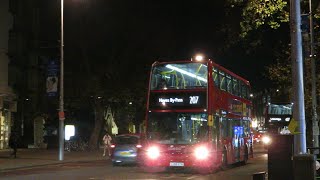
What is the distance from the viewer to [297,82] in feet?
44.8

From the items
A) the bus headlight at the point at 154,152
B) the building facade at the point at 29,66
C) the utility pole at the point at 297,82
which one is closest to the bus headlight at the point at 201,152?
the bus headlight at the point at 154,152

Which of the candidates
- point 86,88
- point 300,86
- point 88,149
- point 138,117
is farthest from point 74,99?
point 300,86

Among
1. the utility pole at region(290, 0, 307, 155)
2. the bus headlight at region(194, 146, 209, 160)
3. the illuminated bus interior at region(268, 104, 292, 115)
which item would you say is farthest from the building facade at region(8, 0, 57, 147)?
the utility pole at region(290, 0, 307, 155)

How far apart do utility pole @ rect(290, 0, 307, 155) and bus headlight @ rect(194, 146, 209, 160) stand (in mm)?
7829

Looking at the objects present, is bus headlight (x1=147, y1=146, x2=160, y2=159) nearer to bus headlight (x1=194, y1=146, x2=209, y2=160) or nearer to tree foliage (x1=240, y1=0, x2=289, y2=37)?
bus headlight (x1=194, y1=146, x2=209, y2=160)

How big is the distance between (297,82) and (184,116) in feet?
27.2

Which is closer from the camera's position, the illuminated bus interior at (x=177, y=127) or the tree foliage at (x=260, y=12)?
the tree foliage at (x=260, y=12)

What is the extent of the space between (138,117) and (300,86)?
44978mm

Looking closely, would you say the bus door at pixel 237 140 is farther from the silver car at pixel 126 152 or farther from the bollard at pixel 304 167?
the bollard at pixel 304 167

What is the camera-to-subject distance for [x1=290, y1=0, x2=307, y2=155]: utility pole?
13.3 metres

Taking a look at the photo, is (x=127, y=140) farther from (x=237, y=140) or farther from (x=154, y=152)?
(x=154, y=152)

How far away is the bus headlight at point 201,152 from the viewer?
69.2 feet

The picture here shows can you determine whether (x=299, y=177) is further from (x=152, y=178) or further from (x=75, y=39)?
(x=75, y=39)

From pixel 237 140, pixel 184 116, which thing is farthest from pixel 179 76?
pixel 237 140
